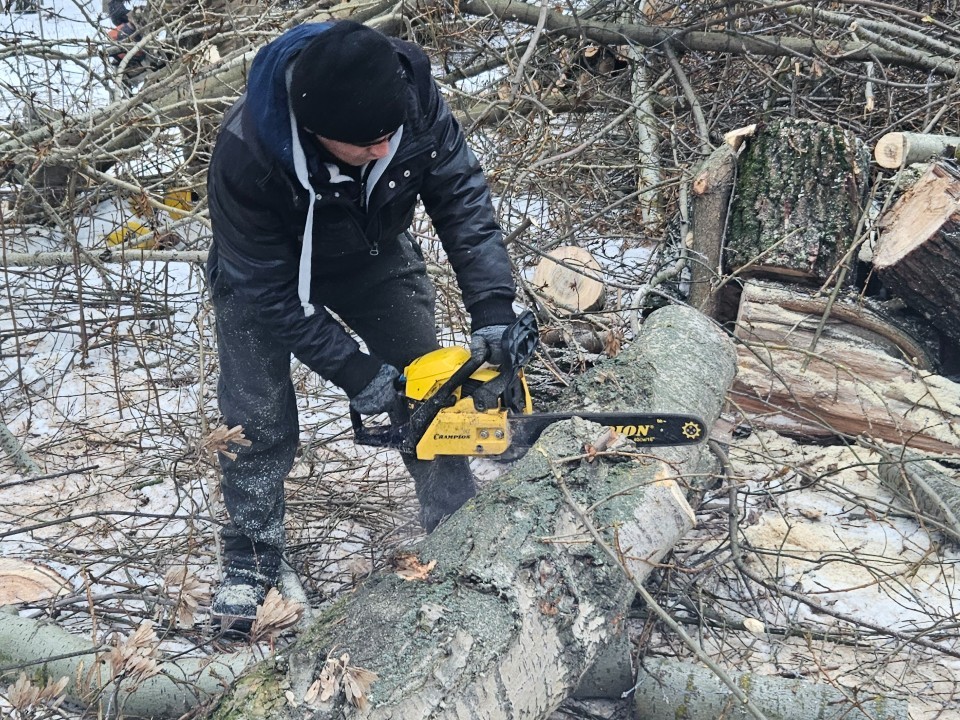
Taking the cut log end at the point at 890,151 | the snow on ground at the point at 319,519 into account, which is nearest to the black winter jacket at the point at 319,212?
the snow on ground at the point at 319,519

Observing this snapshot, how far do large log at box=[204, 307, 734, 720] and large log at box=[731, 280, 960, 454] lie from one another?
1563 millimetres

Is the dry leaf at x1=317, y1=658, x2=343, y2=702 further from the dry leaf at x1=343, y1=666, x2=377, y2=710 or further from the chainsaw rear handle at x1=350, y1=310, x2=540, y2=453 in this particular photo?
the chainsaw rear handle at x1=350, y1=310, x2=540, y2=453

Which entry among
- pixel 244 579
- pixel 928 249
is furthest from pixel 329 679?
pixel 928 249

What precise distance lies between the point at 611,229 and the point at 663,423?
323 cm

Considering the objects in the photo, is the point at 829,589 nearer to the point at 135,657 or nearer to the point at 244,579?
the point at 244,579

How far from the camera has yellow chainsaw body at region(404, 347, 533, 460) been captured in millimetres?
2443

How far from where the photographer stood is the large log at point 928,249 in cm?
380

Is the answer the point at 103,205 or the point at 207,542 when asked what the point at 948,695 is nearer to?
the point at 207,542

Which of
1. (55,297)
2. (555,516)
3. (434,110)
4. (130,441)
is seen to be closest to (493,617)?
(555,516)

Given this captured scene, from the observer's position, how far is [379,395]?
8.38ft

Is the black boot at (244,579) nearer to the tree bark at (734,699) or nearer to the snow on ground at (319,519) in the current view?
the snow on ground at (319,519)

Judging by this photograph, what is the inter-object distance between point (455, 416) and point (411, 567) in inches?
20.3

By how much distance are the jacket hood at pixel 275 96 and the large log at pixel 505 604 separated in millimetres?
1106

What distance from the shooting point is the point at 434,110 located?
260 cm
